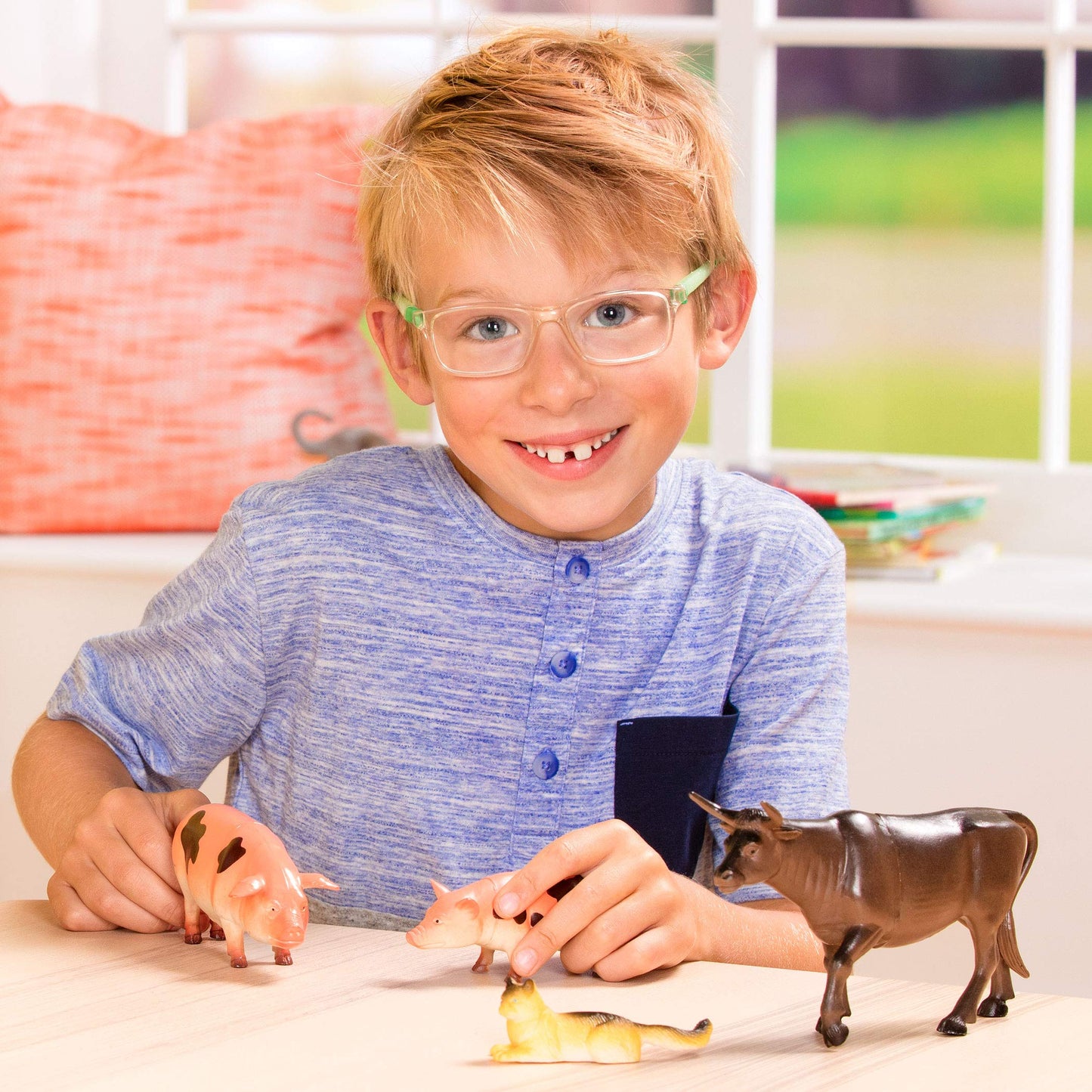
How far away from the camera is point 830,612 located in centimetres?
115

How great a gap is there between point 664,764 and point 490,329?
34 centimetres

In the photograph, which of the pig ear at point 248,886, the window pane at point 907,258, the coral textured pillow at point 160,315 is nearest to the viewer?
the pig ear at point 248,886

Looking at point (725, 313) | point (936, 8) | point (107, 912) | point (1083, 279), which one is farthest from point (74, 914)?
point (1083, 279)

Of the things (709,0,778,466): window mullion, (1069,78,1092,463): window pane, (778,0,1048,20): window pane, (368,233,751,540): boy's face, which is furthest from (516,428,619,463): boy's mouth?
(1069,78,1092,463): window pane

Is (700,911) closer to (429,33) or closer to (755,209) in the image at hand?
(755,209)

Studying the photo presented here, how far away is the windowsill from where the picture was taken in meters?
1.63

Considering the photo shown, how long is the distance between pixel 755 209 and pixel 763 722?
117cm

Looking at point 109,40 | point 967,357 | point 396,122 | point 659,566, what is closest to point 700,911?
point 659,566

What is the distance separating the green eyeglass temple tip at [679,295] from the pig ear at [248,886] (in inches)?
17.3

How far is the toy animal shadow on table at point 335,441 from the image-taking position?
6.40ft

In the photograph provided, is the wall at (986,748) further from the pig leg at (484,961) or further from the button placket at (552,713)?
the pig leg at (484,961)

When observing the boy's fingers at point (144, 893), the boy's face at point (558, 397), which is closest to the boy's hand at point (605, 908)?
the boy's fingers at point (144, 893)

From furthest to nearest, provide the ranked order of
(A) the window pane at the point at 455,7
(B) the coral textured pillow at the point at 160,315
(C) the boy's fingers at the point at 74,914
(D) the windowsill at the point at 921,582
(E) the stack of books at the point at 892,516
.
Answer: (A) the window pane at the point at 455,7 < (B) the coral textured pillow at the point at 160,315 < (E) the stack of books at the point at 892,516 < (D) the windowsill at the point at 921,582 < (C) the boy's fingers at the point at 74,914

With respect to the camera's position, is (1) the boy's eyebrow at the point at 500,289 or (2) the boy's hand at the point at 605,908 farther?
(1) the boy's eyebrow at the point at 500,289
